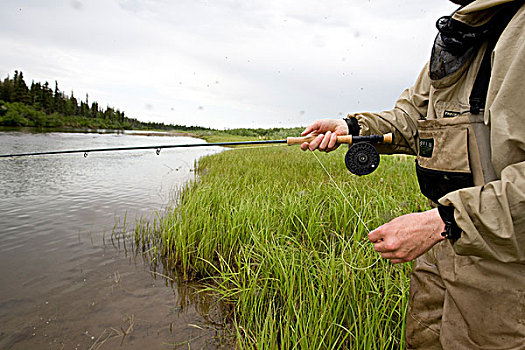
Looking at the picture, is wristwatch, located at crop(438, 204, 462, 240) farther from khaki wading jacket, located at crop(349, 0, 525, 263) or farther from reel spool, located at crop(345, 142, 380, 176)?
reel spool, located at crop(345, 142, 380, 176)

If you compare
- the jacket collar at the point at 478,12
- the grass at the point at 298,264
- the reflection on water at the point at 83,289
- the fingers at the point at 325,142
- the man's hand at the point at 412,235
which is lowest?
the reflection on water at the point at 83,289

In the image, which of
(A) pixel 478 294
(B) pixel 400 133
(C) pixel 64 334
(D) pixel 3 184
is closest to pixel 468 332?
(A) pixel 478 294

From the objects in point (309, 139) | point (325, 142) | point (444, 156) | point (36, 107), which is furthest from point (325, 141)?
point (36, 107)

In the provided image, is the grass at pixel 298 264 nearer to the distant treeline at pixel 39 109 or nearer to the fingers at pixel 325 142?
the fingers at pixel 325 142

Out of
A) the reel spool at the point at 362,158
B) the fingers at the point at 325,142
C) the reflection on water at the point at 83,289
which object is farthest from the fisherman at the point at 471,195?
the reflection on water at the point at 83,289

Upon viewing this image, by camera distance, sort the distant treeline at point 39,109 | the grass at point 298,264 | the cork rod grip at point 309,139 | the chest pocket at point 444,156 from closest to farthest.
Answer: the chest pocket at point 444,156, the grass at point 298,264, the cork rod grip at point 309,139, the distant treeline at point 39,109

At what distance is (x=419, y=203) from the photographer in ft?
11.4

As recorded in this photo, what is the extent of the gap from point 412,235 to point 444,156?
50cm

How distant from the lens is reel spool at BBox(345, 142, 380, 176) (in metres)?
1.94

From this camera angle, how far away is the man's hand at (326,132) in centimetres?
208

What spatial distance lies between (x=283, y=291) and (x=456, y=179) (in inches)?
59.6

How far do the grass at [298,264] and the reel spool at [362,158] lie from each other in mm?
516

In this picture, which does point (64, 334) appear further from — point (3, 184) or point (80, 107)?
point (80, 107)

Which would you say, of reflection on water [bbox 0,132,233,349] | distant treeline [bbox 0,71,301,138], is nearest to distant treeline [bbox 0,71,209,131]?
distant treeline [bbox 0,71,301,138]
